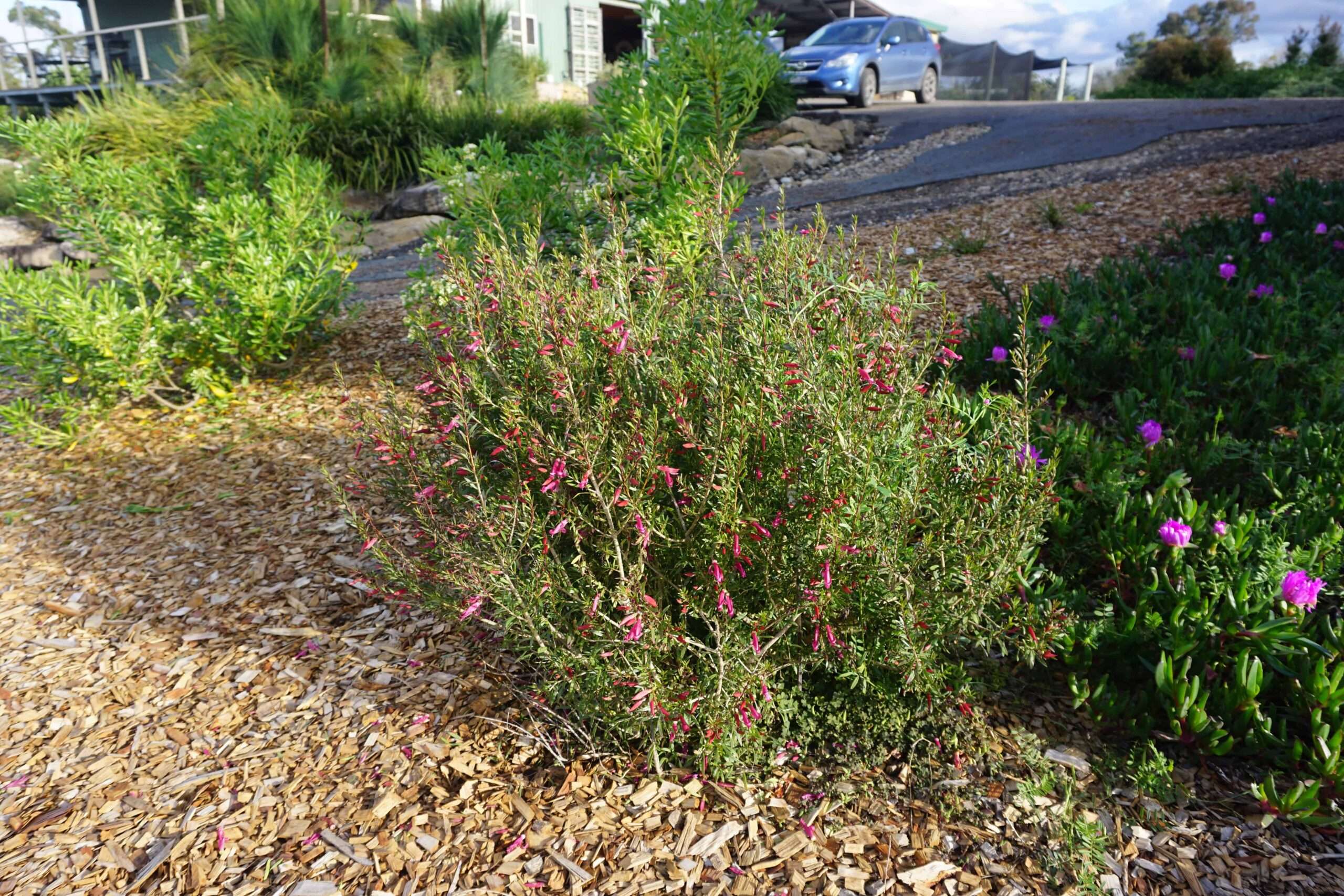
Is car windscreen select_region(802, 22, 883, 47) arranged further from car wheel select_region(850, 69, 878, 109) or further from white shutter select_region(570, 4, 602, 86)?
white shutter select_region(570, 4, 602, 86)

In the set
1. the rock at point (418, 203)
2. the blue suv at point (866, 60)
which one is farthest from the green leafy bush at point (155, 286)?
the blue suv at point (866, 60)

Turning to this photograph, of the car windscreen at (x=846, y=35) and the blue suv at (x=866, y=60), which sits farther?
the car windscreen at (x=846, y=35)

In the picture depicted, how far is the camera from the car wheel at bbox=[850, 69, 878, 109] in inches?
555

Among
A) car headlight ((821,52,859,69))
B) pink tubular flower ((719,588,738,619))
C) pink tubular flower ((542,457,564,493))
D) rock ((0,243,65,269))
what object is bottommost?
rock ((0,243,65,269))

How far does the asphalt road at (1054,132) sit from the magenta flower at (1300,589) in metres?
6.71

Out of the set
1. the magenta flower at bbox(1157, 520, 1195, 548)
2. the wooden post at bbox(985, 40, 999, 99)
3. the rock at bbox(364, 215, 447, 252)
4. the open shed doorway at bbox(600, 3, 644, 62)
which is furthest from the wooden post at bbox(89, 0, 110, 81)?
the wooden post at bbox(985, 40, 999, 99)

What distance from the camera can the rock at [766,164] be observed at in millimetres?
10320

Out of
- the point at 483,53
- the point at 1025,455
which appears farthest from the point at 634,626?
the point at 483,53

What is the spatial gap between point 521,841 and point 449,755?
0.37 metres

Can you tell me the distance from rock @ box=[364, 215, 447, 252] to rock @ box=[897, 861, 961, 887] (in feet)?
29.3

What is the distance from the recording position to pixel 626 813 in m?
2.07

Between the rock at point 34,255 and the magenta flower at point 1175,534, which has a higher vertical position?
the magenta flower at point 1175,534

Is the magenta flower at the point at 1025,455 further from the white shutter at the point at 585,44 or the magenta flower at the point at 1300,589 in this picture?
the white shutter at the point at 585,44

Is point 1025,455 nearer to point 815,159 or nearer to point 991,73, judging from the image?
point 815,159
